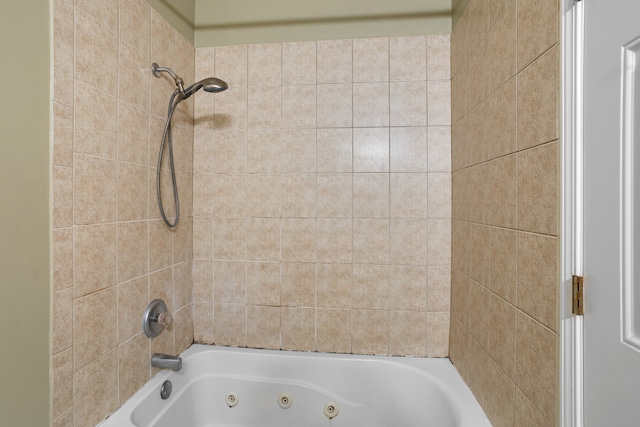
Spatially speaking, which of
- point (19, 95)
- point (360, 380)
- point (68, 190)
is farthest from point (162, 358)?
point (19, 95)

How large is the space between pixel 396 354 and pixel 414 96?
131 centimetres

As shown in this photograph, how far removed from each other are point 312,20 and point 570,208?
1508mm

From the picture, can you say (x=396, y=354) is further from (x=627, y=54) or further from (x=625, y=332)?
Answer: (x=627, y=54)

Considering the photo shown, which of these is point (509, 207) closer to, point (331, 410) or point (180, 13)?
point (331, 410)

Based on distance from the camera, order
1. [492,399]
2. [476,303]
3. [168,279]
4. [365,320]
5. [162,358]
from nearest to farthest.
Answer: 1. [492,399]
2. [476,303]
3. [162,358]
4. [168,279]
5. [365,320]

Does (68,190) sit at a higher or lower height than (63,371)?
higher

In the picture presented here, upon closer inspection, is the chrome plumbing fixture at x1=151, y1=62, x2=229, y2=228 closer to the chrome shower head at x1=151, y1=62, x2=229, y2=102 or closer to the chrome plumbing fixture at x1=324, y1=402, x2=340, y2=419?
the chrome shower head at x1=151, y1=62, x2=229, y2=102

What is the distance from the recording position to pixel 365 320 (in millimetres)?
1657

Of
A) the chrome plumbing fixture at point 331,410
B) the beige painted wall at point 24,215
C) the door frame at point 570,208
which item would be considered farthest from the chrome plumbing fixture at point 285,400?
the door frame at point 570,208

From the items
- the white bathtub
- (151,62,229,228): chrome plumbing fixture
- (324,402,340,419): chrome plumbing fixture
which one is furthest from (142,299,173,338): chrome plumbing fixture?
(324,402,340,419): chrome plumbing fixture

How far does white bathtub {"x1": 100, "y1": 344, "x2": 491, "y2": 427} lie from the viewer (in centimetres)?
150

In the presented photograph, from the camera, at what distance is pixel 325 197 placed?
65.9 inches

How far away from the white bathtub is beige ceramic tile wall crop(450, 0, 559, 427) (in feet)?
0.89

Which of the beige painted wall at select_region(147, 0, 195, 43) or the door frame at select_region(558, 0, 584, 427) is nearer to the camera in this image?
the door frame at select_region(558, 0, 584, 427)
